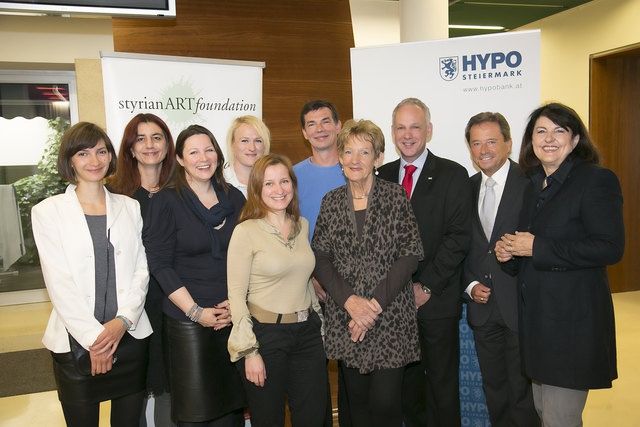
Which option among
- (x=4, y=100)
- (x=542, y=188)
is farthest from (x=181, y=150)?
(x=4, y=100)

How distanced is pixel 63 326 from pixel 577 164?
2.40 metres

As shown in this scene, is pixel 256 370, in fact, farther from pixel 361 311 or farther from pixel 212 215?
pixel 212 215

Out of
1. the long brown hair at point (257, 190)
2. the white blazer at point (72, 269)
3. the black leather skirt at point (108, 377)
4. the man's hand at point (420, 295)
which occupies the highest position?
the long brown hair at point (257, 190)

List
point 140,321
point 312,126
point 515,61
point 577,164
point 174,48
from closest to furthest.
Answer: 1. point 577,164
2. point 140,321
3. point 312,126
4. point 515,61
5. point 174,48

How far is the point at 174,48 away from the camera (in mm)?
3947

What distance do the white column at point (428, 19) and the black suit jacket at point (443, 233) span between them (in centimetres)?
307

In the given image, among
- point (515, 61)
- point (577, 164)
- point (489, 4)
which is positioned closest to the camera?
point (577, 164)

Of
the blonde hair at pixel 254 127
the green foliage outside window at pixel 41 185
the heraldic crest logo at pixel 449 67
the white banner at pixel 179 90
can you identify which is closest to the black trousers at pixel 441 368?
the blonde hair at pixel 254 127

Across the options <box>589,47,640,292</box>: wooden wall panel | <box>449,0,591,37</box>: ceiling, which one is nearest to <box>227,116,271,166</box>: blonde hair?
<box>449,0,591,37</box>: ceiling

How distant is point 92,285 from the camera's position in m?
2.18

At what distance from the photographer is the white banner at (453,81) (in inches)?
138

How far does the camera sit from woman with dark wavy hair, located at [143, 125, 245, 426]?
7.49 feet

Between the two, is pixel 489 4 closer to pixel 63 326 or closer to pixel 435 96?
pixel 435 96

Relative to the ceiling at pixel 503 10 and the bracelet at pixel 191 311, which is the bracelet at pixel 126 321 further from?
the ceiling at pixel 503 10
